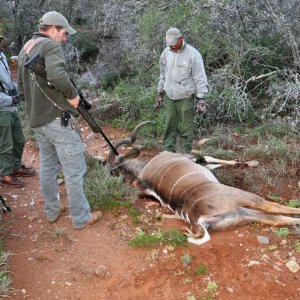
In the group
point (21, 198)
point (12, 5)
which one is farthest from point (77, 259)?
point (12, 5)

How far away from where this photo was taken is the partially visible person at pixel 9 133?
523cm

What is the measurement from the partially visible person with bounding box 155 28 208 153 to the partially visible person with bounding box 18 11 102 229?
187cm

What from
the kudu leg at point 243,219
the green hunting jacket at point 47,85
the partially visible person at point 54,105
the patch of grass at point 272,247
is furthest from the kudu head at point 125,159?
the patch of grass at point 272,247

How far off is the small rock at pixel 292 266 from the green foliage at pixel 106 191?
6.23 feet

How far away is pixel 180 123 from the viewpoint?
6.20 metres

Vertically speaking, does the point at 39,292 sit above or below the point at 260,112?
below

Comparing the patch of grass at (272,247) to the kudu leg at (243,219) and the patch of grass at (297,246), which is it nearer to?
the patch of grass at (297,246)

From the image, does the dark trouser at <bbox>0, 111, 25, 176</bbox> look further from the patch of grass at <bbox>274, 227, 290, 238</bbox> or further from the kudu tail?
the patch of grass at <bbox>274, 227, 290, 238</bbox>

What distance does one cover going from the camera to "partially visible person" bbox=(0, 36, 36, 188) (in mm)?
5230

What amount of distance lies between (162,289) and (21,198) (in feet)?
8.08

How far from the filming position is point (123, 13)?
853cm

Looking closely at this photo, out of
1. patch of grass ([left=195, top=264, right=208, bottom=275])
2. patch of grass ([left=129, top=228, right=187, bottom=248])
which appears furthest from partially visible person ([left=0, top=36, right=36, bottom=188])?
patch of grass ([left=195, top=264, right=208, bottom=275])

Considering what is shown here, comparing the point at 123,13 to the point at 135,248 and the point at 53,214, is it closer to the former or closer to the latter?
the point at 53,214

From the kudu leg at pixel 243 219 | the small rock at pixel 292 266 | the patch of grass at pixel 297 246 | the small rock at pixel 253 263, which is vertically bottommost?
the small rock at pixel 253 263
